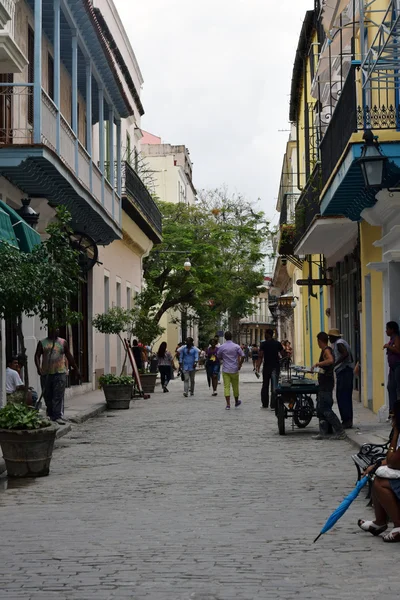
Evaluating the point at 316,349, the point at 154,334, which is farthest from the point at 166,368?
the point at 316,349

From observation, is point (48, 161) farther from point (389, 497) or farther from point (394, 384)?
point (389, 497)

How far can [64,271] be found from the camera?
12.0 meters

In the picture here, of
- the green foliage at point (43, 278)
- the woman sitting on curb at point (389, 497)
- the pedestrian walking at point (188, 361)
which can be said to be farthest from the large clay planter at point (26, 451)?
the pedestrian walking at point (188, 361)

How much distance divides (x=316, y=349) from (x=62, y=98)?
14.1m

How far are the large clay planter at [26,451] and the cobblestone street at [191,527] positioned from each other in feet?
0.83

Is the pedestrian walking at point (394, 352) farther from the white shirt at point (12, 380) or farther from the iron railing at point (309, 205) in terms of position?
the white shirt at point (12, 380)

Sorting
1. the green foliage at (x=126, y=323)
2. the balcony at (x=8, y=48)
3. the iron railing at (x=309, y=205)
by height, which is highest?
the balcony at (x=8, y=48)

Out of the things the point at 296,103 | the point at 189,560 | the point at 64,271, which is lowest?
the point at 189,560

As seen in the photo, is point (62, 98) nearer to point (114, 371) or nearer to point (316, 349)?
point (114, 371)

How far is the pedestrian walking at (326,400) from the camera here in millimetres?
13625

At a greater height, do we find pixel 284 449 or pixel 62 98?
pixel 62 98

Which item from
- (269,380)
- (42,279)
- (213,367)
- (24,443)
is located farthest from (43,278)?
(213,367)

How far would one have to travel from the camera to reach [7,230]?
1220 centimetres

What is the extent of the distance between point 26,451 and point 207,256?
112 feet
